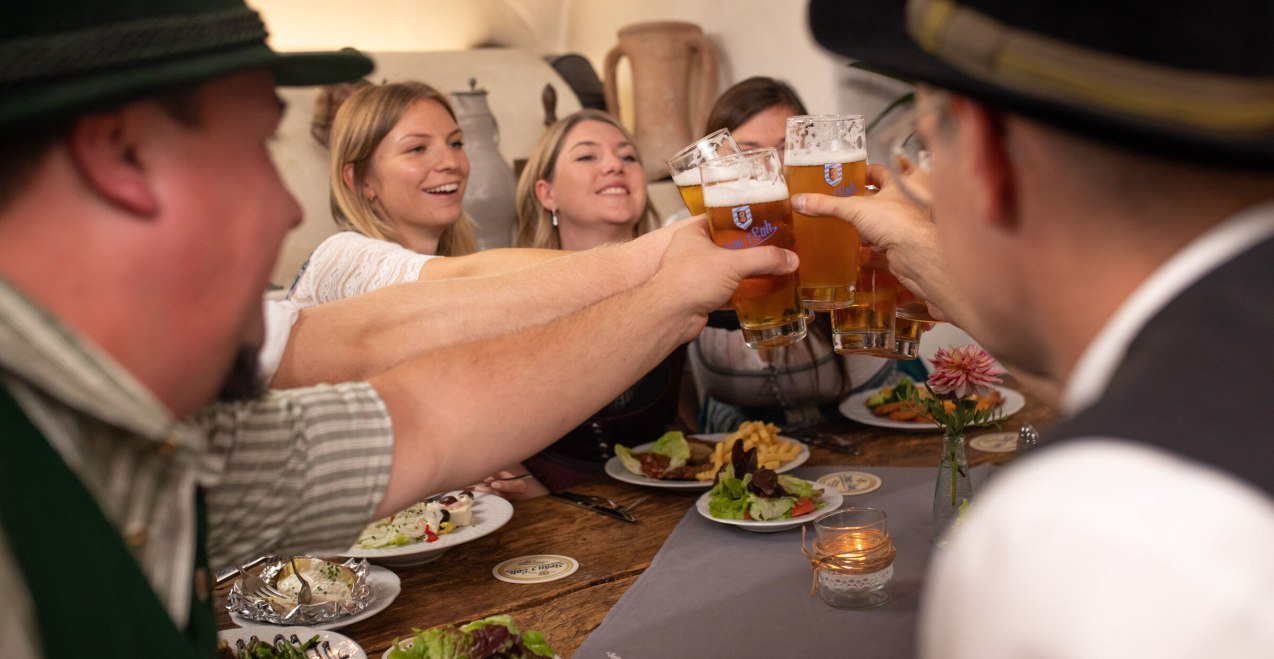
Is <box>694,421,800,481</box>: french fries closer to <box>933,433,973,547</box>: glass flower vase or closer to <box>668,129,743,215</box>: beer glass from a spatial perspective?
<box>933,433,973,547</box>: glass flower vase

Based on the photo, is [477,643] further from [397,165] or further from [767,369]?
[397,165]

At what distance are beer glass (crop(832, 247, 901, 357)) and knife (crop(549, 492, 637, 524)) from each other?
2.01ft

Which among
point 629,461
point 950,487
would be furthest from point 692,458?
point 950,487

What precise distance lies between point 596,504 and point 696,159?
0.84 metres

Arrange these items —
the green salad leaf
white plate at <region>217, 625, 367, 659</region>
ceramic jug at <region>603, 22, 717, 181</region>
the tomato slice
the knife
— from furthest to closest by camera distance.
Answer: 1. ceramic jug at <region>603, 22, 717, 181</region>
2. the green salad leaf
3. the knife
4. the tomato slice
5. white plate at <region>217, 625, 367, 659</region>

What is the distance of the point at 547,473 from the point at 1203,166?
8.42 ft

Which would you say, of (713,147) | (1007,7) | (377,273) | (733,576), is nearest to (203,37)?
(1007,7)

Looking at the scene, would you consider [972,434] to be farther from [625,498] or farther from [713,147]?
[713,147]

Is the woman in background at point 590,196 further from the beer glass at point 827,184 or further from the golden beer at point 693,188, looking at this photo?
the beer glass at point 827,184

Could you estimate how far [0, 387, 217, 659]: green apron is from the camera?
2.40ft

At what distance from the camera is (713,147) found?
1631 millimetres

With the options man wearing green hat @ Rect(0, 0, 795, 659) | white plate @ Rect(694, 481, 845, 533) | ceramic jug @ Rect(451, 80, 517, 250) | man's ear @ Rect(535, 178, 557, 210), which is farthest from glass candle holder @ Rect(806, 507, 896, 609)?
ceramic jug @ Rect(451, 80, 517, 250)

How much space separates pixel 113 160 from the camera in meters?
0.74

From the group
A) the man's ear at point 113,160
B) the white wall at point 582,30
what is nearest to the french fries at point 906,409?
the white wall at point 582,30
